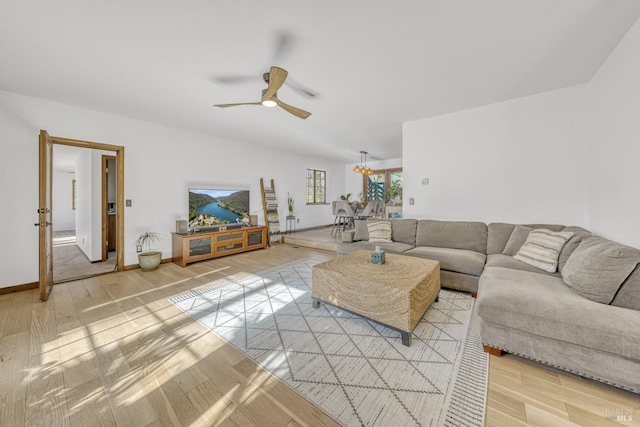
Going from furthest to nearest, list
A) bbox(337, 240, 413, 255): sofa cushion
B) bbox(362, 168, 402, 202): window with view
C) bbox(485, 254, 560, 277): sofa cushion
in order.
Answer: bbox(362, 168, 402, 202): window with view
bbox(337, 240, 413, 255): sofa cushion
bbox(485, 254, 560, 277): sofa cushion

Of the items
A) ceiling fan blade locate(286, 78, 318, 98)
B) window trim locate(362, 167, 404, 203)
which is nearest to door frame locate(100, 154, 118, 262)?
ceiling fan blade locate(286, 78, 318, 98)

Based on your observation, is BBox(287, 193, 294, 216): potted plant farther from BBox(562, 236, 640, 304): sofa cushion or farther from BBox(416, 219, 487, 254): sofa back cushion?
BBox(562, 236, 640, 304): sofa cushion

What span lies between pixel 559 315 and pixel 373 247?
228 centimetres

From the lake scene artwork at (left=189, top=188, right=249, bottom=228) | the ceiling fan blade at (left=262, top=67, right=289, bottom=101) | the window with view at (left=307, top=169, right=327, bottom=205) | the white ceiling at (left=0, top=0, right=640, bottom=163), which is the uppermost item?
the white ceiling at (left=0, top=0, right=640, bottom=163)

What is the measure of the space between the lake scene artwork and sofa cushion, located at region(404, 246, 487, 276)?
3758 mm

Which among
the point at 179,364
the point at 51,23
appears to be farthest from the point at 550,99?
the point at 51,23

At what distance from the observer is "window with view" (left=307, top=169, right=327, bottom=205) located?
7904 millimetres

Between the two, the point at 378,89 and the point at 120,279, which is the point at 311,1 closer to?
the point at 378,89

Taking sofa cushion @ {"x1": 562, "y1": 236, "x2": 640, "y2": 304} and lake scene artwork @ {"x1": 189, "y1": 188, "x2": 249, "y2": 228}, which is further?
lake scene artwork @ {"x1": 189, "y1": 188, "x2": 249, "y2": 228}

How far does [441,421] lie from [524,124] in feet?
12.4

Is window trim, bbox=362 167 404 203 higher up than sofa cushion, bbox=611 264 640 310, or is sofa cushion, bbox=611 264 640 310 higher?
window trim, bbox=362 167 404 203

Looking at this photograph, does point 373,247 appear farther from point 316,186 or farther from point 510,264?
point 316,186

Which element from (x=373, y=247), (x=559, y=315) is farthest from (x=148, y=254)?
(x=559, y=315)

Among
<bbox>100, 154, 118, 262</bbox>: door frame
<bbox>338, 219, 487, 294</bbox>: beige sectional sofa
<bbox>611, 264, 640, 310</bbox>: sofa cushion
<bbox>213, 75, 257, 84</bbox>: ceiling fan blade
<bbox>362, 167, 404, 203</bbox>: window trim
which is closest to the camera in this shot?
<bbox>611, 264, 640, 310</bbox>: sofa cushion
